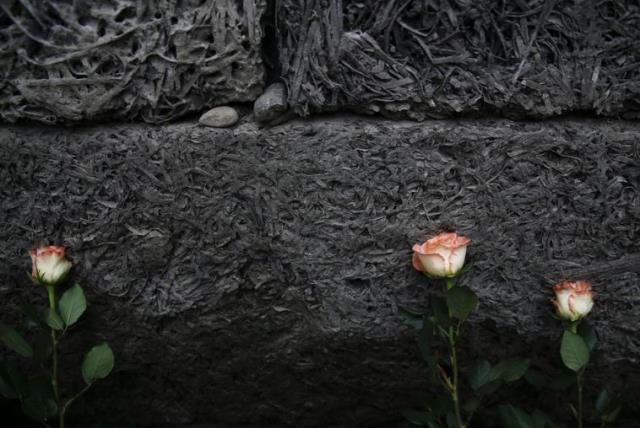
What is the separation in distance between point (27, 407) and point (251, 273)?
0.48 meters

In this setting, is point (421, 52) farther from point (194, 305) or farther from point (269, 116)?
point (194, 305)

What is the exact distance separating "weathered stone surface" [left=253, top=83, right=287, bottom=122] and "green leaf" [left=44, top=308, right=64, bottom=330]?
1.69 feet

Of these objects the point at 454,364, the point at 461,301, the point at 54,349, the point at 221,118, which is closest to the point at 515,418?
the point at 454,364

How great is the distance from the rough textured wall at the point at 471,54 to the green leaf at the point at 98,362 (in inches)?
23.6

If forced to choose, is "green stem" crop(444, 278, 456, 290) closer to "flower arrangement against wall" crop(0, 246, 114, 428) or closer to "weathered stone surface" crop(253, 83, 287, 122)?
"weathered stone surface" crop(253, 83, 287, 122)

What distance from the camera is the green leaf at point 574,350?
126 centimetres

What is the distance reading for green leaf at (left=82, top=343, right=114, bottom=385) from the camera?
1.34 m

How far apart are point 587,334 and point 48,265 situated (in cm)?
98

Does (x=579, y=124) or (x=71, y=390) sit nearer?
(x=579, y=124)

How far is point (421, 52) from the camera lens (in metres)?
1.27

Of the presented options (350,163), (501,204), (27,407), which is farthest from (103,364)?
(501,204)

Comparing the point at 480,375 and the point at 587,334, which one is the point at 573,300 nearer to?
the point at 587,334

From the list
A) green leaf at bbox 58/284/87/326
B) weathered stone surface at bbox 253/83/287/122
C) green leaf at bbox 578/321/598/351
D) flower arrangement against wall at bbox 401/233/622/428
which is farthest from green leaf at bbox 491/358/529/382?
green leaf at bbox 58/284/87/326

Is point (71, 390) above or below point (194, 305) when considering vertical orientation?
below
